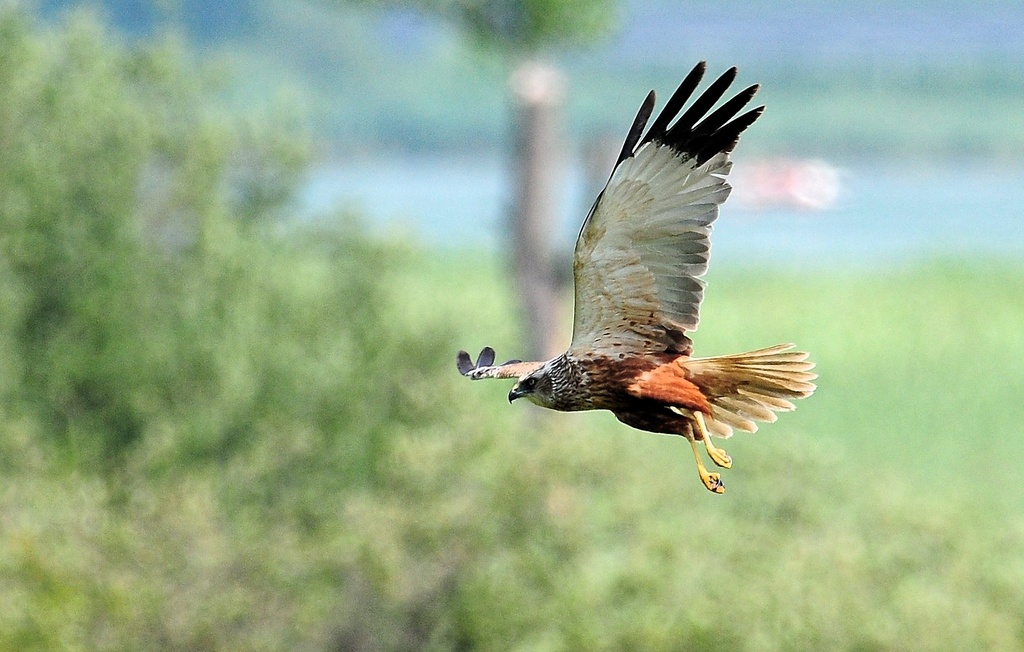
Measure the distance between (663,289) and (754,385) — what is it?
0.36m

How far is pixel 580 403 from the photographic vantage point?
350 centimetres

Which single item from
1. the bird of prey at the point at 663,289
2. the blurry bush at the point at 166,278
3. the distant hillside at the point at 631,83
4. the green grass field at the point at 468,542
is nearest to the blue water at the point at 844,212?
the distant hillside at the point at 631,83

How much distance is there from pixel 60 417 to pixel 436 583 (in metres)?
4.34

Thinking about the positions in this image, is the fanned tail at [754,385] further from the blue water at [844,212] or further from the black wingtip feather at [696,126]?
the blue water at [844,212]

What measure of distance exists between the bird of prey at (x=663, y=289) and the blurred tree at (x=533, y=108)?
1269cm

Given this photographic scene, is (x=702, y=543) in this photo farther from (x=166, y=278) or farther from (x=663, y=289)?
(x=663, y=289)

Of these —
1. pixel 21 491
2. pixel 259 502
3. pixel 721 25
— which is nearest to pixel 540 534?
pixel 259 502

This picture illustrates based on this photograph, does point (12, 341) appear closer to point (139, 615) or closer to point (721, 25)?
point (139, 615)

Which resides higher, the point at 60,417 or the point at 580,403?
the point at 580,403

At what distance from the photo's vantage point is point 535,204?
17.1m

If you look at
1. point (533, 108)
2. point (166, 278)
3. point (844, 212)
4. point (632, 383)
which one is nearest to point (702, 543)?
point (166, 278)

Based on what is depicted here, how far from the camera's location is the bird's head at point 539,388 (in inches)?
140

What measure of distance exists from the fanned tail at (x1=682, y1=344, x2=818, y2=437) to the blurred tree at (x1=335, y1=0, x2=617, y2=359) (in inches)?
496

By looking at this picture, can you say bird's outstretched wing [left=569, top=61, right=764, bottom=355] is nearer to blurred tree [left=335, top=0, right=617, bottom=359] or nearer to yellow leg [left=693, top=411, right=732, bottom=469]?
yellow leg [left=693, top=411, right=732, bottom=469]
